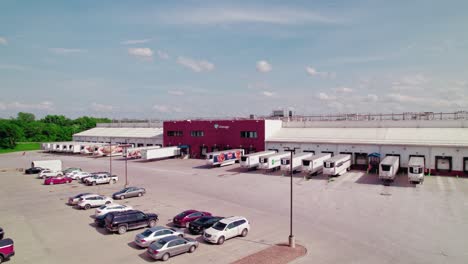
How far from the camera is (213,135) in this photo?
6869 cm

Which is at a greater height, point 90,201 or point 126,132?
point 126,132

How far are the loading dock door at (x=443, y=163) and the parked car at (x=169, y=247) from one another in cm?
3907

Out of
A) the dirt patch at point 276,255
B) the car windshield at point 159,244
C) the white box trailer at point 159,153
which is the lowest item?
the dirt patch at point 276,255

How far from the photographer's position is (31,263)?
1875cm

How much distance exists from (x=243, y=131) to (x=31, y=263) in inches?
1901

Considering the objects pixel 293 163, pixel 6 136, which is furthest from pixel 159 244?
pixel 6 136

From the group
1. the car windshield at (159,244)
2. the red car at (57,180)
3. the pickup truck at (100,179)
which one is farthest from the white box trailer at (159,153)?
the car windshield at (159,244)

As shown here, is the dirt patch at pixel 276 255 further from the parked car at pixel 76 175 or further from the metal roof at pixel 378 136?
the parked car at pixel 76 175

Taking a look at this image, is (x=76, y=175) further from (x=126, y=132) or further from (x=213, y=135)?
(x=126, y=132)

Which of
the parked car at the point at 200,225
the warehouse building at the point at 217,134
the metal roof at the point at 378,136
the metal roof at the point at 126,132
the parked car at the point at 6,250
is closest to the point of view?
the parked car at the point at 6,250

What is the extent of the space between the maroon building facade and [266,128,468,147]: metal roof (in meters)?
3.60

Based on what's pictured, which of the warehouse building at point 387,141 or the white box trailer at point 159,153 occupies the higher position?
the warehouse building at point 387,141

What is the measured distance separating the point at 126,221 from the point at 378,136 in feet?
140

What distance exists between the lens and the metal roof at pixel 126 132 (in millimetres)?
88625
